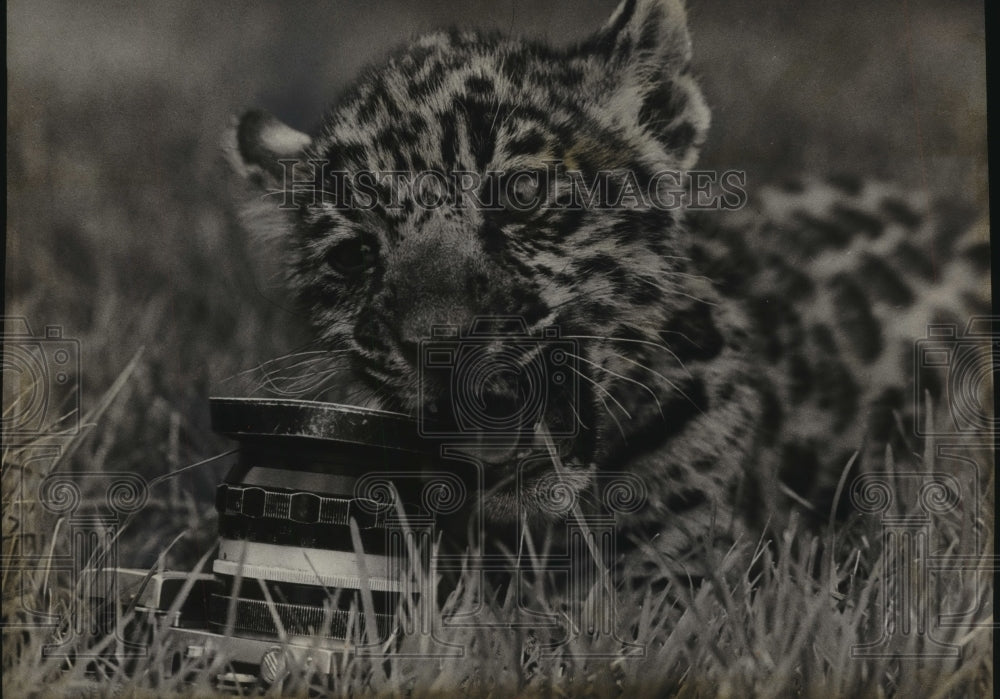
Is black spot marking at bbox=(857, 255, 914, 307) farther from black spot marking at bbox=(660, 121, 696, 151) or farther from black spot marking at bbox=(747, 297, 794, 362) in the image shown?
black spot marking at bbox=(660, 121, 696, 151)

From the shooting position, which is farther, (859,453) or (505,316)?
(859,453)

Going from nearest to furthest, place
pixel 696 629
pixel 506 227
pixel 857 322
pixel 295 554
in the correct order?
pixel 295 554
pixel 696 629
pixel 506 227
pixel 857 322

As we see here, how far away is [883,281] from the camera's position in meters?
A: 3.67

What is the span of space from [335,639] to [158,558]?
0.84 metres

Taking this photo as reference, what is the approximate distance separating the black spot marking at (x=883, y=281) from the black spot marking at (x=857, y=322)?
0.26 ft

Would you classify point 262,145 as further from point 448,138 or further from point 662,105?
point 662,105

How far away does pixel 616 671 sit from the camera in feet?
10.1

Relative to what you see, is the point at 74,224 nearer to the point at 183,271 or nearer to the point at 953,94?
the point at 183,271

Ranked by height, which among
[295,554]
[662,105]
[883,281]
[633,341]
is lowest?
[295,554]

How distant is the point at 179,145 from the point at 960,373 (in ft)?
10.7

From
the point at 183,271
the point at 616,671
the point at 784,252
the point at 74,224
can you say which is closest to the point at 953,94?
the point at 784,252

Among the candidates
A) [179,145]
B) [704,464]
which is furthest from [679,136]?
[179,145]

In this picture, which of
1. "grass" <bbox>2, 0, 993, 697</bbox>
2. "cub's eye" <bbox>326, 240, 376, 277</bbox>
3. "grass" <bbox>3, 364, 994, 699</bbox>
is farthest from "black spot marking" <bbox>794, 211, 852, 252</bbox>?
"cub's eye" <bbox>326, 240, 376, 277</bbox>

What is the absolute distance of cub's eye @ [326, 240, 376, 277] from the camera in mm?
3309
